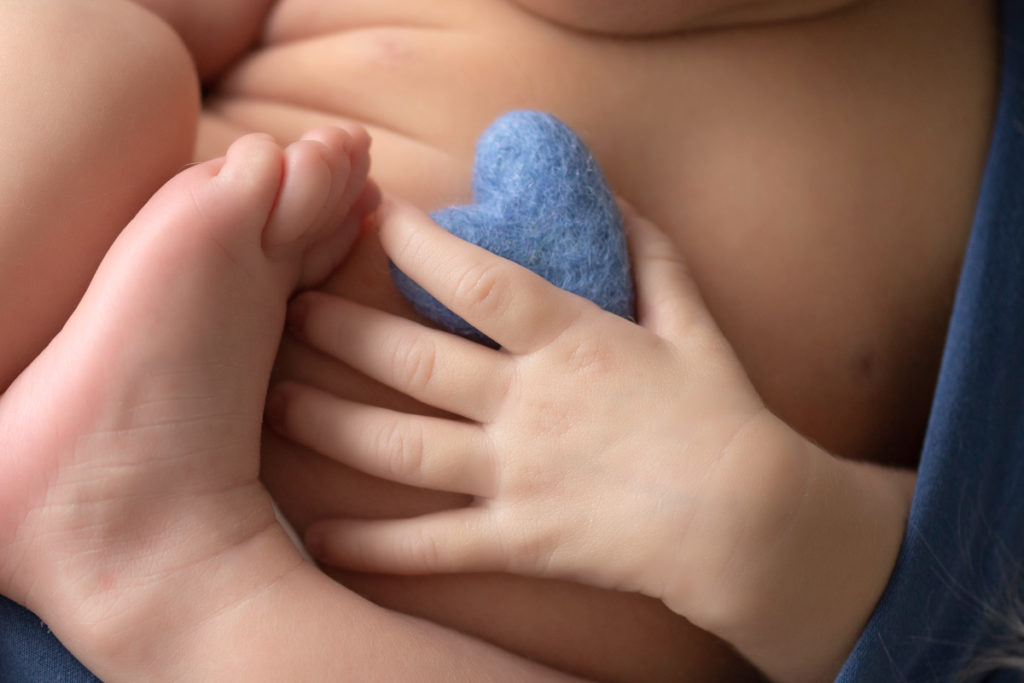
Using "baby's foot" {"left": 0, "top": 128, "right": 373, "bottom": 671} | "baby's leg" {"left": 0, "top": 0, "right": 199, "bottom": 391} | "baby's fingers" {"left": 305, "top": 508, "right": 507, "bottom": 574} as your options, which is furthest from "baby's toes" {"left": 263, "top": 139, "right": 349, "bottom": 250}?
"baby's fingers" {"left": 305, "top": 508, "right": 507, "bottom": 574}

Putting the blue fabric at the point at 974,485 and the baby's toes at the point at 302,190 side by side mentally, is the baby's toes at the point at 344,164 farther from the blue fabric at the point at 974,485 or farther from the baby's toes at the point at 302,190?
the blue fabric at the point at 974,485

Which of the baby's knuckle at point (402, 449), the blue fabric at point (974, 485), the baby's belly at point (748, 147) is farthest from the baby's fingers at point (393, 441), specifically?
the blue fabric at point (974, 485)

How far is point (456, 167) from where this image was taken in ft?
2.36

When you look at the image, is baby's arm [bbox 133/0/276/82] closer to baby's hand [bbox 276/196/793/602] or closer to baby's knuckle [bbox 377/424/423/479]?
baby's hand [bbox 276/196/793/602]

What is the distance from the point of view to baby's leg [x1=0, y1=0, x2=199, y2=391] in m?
0.55

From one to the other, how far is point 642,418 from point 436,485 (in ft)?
0.49

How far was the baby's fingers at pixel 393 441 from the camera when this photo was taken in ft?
2.01

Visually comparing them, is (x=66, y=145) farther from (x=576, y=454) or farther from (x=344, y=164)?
(x=576, y=454)

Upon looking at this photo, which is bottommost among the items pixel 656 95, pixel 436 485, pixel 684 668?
pixel 684 668

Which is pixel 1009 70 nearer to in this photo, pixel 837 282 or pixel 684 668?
pixel 837 282

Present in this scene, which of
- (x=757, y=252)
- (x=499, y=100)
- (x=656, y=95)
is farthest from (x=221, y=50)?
(x=757, y=252)

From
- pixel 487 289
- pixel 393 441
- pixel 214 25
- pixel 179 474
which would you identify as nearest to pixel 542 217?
pixel 487 289

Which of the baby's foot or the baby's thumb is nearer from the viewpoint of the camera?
the baby's foot

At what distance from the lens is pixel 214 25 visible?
2.72 ft
